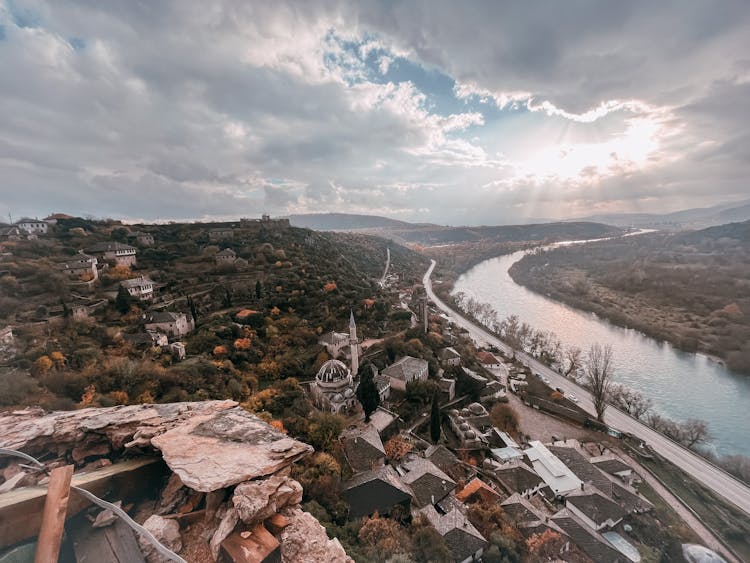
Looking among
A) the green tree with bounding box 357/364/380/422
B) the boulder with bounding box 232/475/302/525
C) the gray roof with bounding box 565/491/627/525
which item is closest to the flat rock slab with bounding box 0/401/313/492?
the boulder with bounding box 232/475/302/525

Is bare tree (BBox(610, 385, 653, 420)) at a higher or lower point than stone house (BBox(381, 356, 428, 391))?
lower

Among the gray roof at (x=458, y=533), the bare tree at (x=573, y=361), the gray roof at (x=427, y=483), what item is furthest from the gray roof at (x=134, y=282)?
the bare tree at (x=573, y=361)

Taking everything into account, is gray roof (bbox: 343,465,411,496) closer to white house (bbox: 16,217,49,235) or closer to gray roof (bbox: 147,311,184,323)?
gray roof (bbox: 147,311,184,323)

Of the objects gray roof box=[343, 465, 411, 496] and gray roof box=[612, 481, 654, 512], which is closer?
gray roof box=[343, 465, 411, 496]

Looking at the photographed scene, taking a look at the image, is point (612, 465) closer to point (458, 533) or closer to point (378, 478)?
point (458, 533)

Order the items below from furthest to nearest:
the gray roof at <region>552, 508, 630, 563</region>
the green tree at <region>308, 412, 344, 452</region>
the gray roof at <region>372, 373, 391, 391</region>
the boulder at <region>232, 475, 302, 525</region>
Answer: the gray roof at <region>372, 373, 391, 391</region> < the green tree at <region>308, 412, 344, 452</region> < the gray roof at <region>552, 508, 630, 563</region> < the boulder at <region>232, 475, 302, 525</region>

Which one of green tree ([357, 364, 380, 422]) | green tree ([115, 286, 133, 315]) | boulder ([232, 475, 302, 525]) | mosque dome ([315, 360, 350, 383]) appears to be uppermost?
boulder ([232, 475, 302, 525])

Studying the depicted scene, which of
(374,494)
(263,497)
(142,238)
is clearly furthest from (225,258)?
(263,497)

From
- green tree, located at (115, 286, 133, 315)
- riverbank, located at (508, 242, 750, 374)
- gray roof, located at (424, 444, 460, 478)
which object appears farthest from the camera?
riverbank, located at (508, 242, 750, 374)
